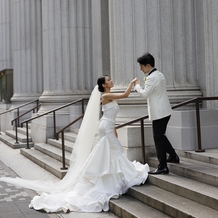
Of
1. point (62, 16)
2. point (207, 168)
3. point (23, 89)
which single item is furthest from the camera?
point (23, 89)

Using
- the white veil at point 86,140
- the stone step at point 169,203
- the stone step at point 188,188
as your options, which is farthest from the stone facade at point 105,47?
the stone step at point 169,203

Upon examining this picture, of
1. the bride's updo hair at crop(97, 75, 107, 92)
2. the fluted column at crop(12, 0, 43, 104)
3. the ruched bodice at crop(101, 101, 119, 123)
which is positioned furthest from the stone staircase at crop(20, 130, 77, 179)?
the fluted column at crop(12, 0, 43, 104)

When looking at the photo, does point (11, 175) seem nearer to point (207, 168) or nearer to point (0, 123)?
point (207, 168)

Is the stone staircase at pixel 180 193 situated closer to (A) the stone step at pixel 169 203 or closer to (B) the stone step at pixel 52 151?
(A) the stone step at pixel 169 203

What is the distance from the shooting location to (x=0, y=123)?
22594 millimetres

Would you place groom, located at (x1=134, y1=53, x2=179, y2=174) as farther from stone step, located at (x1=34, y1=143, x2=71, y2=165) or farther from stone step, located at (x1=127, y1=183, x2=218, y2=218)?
stone step, located at (x1=34, y1=143, x2=71, y2=165)

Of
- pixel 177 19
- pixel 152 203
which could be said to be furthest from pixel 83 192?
pixel 177 19

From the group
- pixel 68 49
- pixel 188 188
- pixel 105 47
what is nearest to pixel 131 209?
pixel 188 188

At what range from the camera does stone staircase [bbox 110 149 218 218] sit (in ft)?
17.7

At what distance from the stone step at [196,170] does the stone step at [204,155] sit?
87mm

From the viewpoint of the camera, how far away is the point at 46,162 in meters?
10.8

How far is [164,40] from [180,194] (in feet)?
12.6

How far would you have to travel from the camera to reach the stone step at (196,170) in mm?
6072

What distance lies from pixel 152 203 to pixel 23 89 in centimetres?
1553
